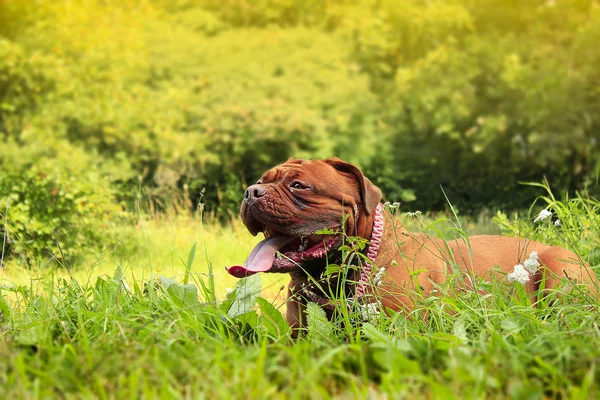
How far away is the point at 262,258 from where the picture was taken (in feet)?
12.3

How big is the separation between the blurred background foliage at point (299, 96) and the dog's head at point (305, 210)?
7836 mm

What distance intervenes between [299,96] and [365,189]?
10356 mm

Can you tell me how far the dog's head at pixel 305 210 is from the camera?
378 centimetres

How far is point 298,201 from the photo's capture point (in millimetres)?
3850

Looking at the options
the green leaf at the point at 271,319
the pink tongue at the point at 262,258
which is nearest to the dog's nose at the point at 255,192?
the pink tongue at the point at 262,258

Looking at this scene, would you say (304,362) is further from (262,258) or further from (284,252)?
(284,252)


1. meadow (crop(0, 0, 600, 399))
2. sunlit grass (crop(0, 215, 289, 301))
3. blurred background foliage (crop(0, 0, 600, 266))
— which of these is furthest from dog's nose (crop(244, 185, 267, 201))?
blurred background foliage (crop(0, 0, 600, 266))

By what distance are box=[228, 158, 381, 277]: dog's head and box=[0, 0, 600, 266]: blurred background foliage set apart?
7836 mm

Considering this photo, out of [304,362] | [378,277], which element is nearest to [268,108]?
[378,277]

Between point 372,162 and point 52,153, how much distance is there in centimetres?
622

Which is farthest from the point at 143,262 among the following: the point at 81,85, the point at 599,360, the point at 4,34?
the point at 4,34

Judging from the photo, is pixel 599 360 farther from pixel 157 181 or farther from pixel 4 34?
pixel 4 34

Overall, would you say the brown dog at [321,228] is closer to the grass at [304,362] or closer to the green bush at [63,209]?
the grass at [304,362]

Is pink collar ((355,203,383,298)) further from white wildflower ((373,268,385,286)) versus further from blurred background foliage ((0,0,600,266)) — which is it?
blurred background foliage ((0,0,600,266))
